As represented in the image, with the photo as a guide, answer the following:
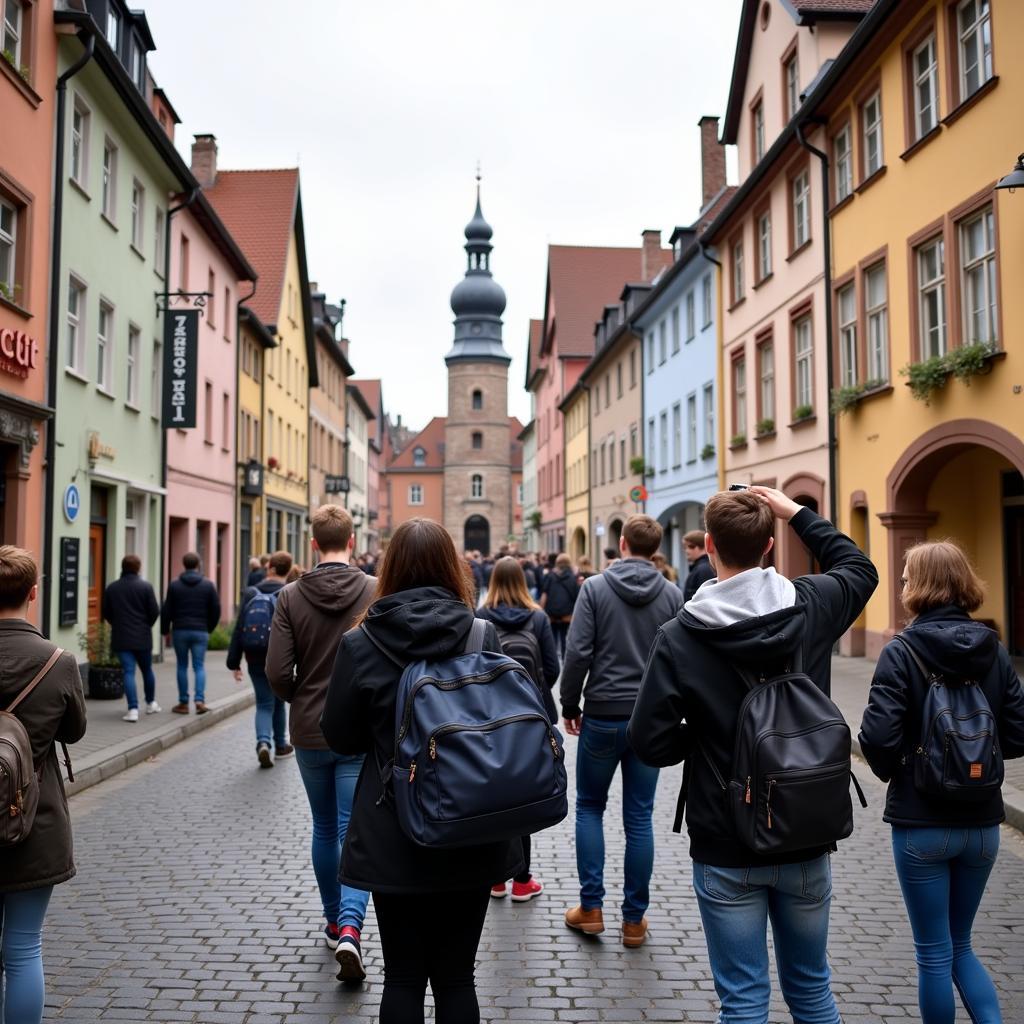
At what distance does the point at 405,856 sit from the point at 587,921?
103 inches

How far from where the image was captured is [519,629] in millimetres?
6289

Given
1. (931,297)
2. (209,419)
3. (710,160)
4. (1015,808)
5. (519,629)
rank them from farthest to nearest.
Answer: (710,160)
(209,419)
(931,297)
(1015,808)
(519,629)

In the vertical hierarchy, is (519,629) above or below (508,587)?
below

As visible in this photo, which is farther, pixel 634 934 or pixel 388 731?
pixel 634 934

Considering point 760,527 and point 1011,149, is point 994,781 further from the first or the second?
point 1011,149

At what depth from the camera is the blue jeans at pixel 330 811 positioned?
4977 mm

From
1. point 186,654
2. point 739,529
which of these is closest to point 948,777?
point 739,529

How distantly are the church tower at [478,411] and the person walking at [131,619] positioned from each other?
73.4 m

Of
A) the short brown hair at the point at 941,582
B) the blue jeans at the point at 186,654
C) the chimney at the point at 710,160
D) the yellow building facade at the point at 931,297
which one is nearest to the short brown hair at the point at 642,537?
the short brown hair at the point at 941,582

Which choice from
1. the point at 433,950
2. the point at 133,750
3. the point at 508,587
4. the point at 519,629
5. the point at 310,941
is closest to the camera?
the point at 433,950

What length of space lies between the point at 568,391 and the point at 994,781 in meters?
55.4

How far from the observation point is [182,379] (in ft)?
68.6

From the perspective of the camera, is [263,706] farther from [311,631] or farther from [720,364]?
[720,364]

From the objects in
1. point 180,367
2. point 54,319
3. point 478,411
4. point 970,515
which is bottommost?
point 970,515
